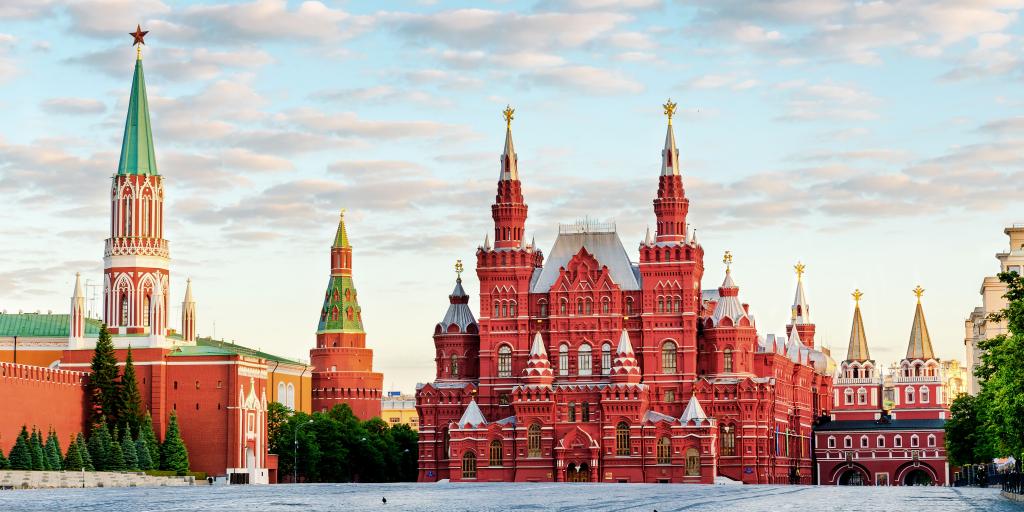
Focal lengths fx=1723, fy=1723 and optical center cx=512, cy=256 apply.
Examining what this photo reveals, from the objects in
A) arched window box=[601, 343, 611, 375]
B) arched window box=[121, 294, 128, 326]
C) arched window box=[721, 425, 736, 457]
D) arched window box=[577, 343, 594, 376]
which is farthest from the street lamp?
arched window box=[721, 425, 736, 457]

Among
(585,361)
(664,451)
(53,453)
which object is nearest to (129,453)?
(53,453)

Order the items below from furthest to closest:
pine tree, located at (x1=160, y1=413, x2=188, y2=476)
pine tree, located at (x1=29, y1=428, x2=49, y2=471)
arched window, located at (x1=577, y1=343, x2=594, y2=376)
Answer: arched window, located at (x1=577, y1=343, x2=594, y2=376) → pine tree, located at (x1=160, y1=413, x2=188, y2=476) → pine tree, located at (x1=29, y1=428, x2=49, y2=471)

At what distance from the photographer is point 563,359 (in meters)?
145

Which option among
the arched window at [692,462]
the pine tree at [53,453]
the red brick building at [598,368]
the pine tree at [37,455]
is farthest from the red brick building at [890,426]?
the pine tree at [37,455]

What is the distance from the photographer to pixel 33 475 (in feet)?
340

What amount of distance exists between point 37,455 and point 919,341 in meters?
113

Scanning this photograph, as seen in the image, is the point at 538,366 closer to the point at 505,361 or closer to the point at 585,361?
the point at 585,361

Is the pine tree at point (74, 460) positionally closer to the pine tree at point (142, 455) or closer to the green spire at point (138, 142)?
the pine tree at point (142, 455)

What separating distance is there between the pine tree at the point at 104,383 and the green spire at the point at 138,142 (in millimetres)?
17557

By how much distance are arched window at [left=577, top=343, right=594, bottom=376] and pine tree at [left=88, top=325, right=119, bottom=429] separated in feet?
124

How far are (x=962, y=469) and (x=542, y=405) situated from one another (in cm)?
4976

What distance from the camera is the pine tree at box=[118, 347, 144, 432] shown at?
13525 centimetres

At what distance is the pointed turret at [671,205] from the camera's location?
144750 mm

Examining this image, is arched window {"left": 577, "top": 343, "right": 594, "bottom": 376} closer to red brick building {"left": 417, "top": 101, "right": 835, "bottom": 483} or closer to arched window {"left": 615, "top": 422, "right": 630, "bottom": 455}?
red brick building {"left": 417, "top": 101, "right": 835, "bottom": 483}
